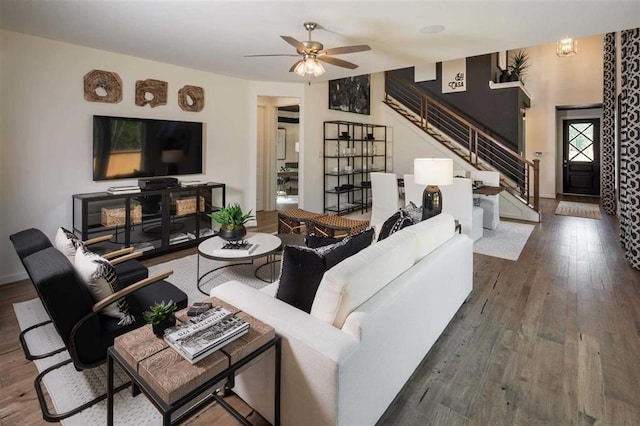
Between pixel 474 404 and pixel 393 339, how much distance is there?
0.62m

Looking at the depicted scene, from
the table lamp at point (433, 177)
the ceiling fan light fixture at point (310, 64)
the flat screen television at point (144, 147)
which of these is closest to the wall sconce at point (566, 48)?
the table lamp at point (433, 177)

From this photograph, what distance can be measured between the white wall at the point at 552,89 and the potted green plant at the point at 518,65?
0.57ft

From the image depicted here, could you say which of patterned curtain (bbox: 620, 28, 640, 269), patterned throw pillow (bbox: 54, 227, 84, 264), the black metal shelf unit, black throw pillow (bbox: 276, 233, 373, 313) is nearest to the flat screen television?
patterned throw pillow (bbox: 54, 227, 84, 264)

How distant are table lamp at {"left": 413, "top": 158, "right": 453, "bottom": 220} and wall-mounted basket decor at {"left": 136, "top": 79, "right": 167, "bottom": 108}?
139 inches

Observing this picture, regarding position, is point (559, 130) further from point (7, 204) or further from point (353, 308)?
point (7, 204)

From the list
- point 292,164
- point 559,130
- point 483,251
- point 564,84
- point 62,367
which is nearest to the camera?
point 62,367

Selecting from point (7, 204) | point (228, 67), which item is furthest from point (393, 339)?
point (228, 67)

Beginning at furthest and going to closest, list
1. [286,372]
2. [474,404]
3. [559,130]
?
[559,130] → [474,404] → [286,372]

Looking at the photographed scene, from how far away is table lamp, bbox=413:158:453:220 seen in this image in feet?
11.5

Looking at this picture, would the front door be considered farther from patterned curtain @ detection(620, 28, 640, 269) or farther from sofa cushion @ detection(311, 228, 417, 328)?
sofa cushion @ detection(311, 228, 417, 328)

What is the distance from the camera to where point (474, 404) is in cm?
185

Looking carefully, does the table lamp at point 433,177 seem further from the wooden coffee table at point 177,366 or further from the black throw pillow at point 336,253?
the wooden coffee table at point 177,366

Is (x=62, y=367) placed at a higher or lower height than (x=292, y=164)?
lower

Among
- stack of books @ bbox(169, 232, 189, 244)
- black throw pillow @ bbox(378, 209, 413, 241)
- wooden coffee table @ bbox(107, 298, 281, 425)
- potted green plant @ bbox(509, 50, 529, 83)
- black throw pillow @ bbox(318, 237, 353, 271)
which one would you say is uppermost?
potted green plant @ bbox(509, 50, 529, 83)
